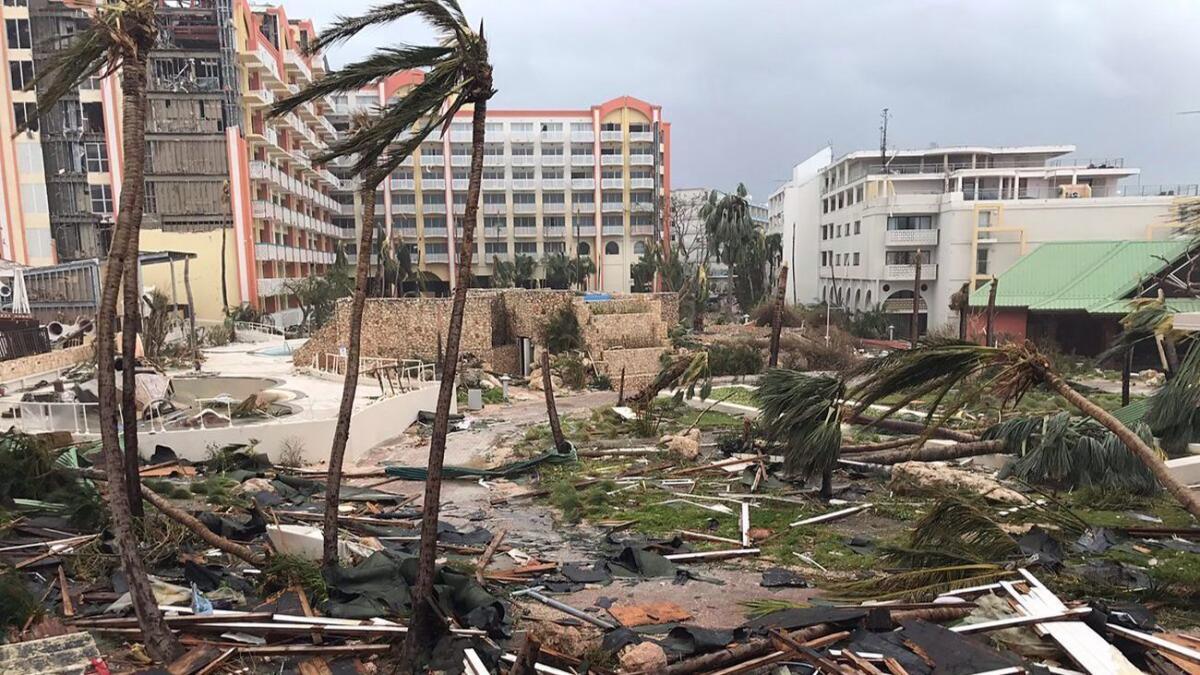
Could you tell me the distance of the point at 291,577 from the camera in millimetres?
8586

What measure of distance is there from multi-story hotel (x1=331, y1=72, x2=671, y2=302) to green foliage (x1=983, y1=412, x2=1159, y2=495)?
59.4 meters

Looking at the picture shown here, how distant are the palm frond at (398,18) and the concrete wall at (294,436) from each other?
12.1m

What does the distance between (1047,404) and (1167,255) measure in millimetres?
19880

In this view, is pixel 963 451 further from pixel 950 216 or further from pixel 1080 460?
pixel 950 216

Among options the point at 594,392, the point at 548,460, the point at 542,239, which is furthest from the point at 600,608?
the point at 542,239

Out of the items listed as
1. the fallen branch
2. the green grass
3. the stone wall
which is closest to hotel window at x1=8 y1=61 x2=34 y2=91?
the stone wall

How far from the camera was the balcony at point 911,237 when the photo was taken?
1871 inches

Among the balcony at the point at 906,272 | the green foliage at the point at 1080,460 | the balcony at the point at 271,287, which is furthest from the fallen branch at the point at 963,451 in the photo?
the balcony at the point at 271,287

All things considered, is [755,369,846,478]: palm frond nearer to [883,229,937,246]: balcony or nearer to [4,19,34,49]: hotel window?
[883,229,937,246]: balcony

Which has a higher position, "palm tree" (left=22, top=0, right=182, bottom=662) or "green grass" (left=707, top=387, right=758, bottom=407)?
"palm tree" (left=22, top=0, right=182, bottom=662)

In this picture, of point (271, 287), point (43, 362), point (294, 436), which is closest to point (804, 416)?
point (294, 436)

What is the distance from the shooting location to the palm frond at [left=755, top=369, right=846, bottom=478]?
36.4 feet

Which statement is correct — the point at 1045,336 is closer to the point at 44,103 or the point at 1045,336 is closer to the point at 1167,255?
the point at 1167,255

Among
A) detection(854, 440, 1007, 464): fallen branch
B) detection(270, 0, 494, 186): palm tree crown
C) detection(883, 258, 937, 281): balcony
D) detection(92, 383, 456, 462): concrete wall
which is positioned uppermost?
detection(270, 0, 494, 186): palm tree crown
